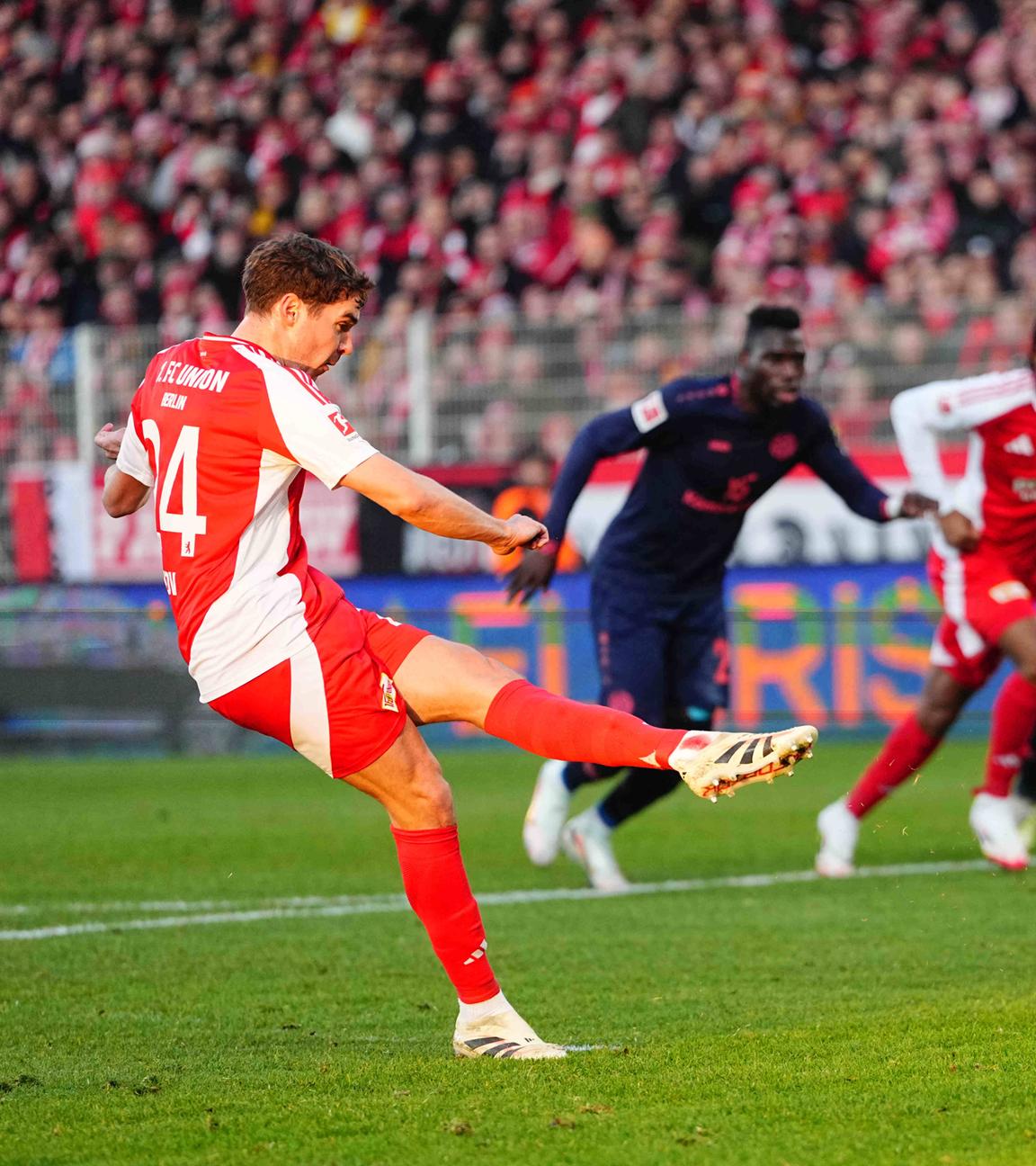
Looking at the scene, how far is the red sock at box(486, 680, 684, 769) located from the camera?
450 centimetres

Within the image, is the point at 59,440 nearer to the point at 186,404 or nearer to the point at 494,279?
the point at 494,279

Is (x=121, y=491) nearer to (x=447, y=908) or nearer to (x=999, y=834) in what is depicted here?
(x=447, y=908)

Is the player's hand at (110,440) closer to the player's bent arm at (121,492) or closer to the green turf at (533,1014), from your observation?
the player's bent arm at (121,492)

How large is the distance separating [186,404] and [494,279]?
13.0 metres

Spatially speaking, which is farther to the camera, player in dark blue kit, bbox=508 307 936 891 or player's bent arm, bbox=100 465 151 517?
player in dark blue kit, bbox=508 307 936 891

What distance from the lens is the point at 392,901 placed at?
7.86 metres

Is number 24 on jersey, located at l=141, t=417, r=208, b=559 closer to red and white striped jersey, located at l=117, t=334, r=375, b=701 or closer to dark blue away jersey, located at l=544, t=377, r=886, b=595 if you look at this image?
red and white striped jersey, located at l=117, t=334, r=375, b=701

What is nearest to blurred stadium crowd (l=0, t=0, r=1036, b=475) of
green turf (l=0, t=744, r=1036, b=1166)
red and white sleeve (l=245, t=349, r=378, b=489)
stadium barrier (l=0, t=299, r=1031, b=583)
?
stadium barrier (l=0, t=299, r=1031, b=583)

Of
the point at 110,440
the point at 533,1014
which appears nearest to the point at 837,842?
the point at 533,1014

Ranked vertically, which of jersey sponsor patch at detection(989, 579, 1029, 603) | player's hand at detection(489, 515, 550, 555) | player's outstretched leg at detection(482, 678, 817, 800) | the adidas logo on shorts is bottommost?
jersey sponsor patch at detection(989, 579, 1029, 603)

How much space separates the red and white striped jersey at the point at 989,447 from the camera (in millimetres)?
8336

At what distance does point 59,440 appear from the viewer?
16469 mm

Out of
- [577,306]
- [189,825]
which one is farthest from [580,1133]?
[577,306]

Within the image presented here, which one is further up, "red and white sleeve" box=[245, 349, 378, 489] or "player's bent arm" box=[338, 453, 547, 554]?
"red and white sleeve" box=[245, 349, 378, 489]
